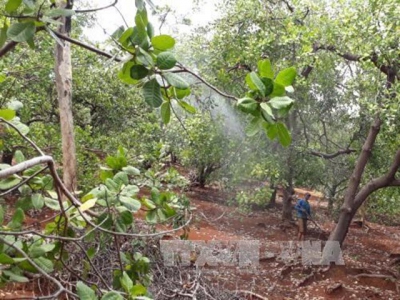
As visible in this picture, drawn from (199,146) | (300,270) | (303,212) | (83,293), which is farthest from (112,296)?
(303,212)

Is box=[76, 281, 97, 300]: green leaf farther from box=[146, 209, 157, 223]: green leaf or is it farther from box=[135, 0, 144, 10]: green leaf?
box=[135, 0, 144, 10]: green leaf

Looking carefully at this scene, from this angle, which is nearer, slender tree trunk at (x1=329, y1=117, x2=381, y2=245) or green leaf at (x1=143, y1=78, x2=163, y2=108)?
green leaf at (x1=143, y1=78, x2=163, y2=108)

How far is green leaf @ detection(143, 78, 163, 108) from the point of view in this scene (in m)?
1.30

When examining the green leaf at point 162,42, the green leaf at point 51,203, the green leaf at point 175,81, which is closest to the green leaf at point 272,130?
the green leaf at point 175,81

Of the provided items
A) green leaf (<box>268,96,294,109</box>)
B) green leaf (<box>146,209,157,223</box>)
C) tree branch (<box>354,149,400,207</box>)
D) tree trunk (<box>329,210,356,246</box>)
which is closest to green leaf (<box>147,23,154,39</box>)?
green leaf (<box>268,96,294,109</box>)

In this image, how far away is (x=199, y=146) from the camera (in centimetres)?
946

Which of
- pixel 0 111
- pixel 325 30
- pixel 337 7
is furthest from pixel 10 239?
pixel 337 7

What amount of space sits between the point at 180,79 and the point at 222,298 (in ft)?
15.8

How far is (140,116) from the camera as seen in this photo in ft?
27.7

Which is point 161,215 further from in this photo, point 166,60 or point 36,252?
point 166,60

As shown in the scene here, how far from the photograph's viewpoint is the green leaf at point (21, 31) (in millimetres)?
1232

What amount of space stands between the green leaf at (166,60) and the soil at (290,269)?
2.98 meters

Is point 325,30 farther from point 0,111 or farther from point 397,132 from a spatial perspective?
point 0,111

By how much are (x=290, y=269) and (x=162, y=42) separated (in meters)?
7.41
